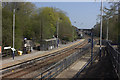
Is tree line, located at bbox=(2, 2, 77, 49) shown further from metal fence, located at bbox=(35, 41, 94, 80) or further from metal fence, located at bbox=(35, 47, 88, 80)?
metal fence, located at bbox=(35, 47, 88, 80)

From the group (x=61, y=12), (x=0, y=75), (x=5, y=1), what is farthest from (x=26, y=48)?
(x=61, y=12)

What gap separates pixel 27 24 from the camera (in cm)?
2734

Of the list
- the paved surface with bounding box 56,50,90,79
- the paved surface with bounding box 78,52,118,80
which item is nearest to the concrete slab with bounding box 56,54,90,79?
the paved surface with bounding box 56,50,90,79

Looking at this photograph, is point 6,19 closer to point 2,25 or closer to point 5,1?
point 2,25

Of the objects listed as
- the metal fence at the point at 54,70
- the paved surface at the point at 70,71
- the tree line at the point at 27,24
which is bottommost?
the paved surface at the point at 70,71

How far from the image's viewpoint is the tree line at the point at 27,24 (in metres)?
19.5

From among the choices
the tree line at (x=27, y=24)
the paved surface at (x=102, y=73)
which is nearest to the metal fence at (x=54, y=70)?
the paved surface at (x=102, y=73)

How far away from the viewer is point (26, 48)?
2409 centimetres

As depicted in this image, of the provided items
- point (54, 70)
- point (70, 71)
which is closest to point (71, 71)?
point (70, 71)

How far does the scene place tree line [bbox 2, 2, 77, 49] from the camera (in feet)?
64.0

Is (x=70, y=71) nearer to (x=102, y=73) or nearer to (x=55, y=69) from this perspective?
(x=55, y=69)

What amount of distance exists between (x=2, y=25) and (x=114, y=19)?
14.6 metres

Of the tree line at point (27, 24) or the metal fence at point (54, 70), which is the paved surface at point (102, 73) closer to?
the metal fence at point (54, 70)

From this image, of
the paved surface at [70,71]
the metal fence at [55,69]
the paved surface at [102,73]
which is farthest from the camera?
the paved surface at [70,71]
